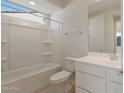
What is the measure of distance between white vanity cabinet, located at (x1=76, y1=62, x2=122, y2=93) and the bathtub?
950 millimetres

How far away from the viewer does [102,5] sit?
2160 millimetres

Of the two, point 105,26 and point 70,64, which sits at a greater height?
point 105,26

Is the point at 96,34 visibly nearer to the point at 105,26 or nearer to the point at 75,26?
the point at 105,26

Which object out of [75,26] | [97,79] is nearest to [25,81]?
[97,79]

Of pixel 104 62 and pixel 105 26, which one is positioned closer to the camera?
pixel 104 62

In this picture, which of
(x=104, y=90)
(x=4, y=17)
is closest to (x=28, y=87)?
(x=104, y=90)

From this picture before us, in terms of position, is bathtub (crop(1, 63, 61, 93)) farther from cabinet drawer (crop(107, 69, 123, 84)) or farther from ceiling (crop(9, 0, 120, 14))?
ceiling (crop(9, 0, 120, 14))

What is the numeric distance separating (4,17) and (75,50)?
1.86 m

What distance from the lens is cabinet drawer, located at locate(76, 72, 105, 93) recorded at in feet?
4.91

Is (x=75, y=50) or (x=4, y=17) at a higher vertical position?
(x=4, y=17)

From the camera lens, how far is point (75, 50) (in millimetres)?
2775

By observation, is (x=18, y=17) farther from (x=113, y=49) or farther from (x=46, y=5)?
(x=113, y=49)

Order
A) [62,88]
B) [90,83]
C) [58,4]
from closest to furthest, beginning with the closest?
[90,83] < [62,88] < [58,4]

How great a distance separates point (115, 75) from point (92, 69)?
34 cm
